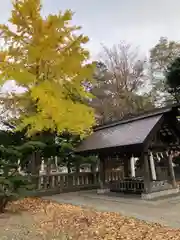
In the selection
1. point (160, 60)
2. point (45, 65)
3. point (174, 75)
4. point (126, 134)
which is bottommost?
point (126, 134)

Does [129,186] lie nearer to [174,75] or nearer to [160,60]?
[174,75]

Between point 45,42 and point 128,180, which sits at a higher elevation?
point 45,42

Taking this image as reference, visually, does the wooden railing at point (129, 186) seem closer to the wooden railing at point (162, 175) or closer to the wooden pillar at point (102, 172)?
the wooden pillar at point (102, 172)

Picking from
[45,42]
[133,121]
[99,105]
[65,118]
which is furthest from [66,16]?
[99,105]

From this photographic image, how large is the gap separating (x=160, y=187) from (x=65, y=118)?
5128mm

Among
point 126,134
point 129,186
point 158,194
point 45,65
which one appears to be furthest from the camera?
point 129,186

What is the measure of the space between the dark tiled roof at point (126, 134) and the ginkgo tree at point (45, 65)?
1.26 m

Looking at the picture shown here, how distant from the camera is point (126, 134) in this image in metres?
9.95

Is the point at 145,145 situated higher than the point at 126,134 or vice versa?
the point at 126,134

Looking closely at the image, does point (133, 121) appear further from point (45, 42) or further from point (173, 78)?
point (173, 78)

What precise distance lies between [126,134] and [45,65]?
4937mm

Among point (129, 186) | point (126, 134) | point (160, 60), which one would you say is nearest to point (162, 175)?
point (129, 186)

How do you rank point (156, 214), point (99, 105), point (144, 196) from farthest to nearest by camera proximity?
1. point (99, 105)
2. point (144, 196)
3. point (156, 214)

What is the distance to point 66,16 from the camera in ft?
32.7
